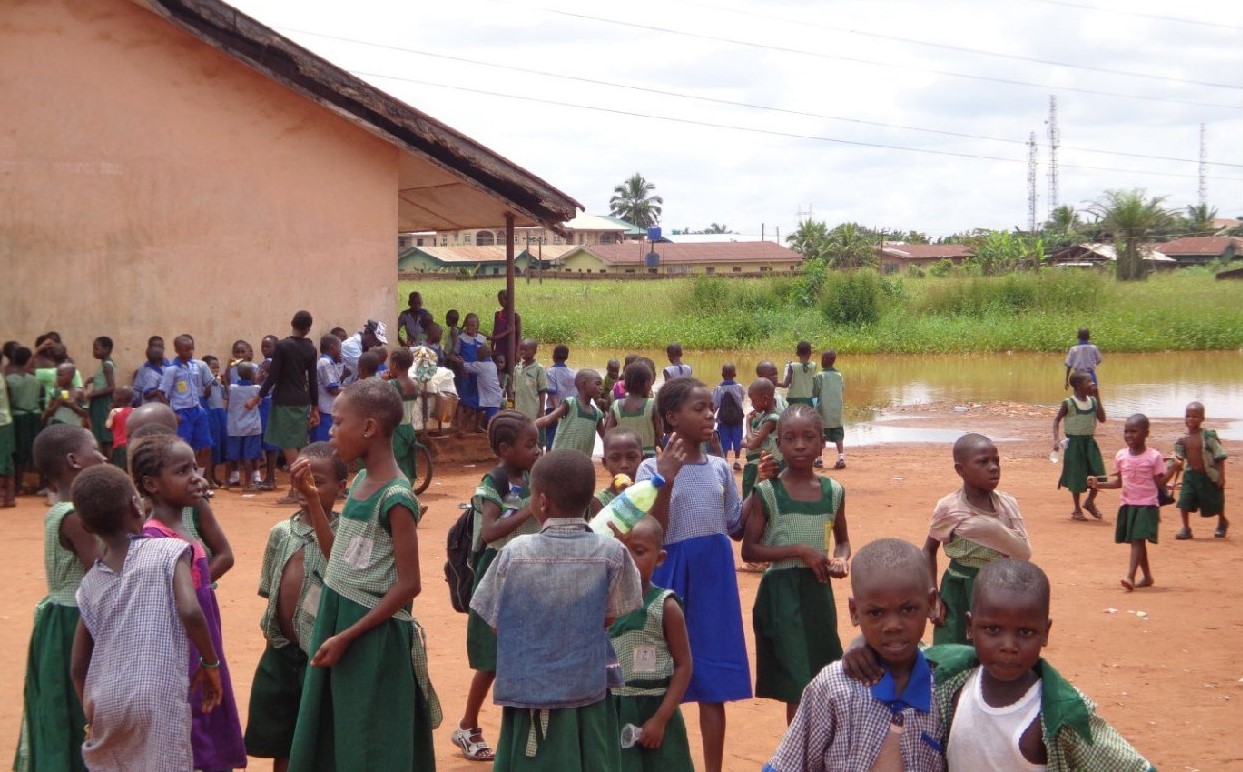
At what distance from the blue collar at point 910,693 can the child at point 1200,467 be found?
27.9ft

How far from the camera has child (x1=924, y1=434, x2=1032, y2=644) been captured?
4.82m

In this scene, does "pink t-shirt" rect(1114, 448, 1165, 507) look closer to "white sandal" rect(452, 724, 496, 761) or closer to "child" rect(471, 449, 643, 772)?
"white sandal" rect(452, 724, 496, 761)

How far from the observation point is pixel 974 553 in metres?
4.90

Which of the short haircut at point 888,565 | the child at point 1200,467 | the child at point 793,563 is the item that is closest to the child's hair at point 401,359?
the child at point 1200,467

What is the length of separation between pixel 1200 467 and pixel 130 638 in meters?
9.20

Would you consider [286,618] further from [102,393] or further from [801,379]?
[801,379]

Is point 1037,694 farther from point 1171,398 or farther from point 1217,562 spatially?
point 1171,398

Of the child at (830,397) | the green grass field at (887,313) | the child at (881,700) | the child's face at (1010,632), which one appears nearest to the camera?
the child's face at (1010,632)

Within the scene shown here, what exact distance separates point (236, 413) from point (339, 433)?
9.29 meters

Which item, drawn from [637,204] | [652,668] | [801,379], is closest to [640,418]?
[652,668]

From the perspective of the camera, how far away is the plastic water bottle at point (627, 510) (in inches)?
155

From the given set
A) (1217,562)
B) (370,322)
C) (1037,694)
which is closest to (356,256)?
(370,322)

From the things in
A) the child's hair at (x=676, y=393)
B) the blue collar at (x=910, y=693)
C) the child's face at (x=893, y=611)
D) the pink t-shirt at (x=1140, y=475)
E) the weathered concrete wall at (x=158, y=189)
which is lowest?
the pink t-shirt at (x=1140, y=475)

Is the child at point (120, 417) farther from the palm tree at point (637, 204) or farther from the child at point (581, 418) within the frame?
the palm tree at point (637, 204)
